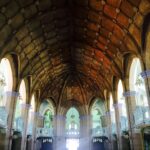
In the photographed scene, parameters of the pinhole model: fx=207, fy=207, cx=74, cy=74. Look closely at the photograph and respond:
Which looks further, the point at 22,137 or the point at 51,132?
the point at 51,132

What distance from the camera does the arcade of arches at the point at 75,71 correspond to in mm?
13359

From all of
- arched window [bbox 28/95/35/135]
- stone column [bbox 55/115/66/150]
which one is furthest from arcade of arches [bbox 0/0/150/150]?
arched window [bbox 28/95/35/135]

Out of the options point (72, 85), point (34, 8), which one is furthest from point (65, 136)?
point (34, 8)

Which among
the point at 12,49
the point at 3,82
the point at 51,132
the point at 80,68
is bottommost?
the point at 51,132

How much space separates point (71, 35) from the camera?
59.5 feet

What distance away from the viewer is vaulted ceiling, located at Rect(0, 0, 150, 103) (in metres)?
12.9

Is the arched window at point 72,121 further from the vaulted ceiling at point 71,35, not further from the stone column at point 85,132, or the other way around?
the vaulted ceiling at point 71,35

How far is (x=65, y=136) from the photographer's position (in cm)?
2752

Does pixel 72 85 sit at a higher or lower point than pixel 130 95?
higher

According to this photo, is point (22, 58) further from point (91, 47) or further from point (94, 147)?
point (94, 147)

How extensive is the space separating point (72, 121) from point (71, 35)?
14779mm

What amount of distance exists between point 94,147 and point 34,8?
1947 cm

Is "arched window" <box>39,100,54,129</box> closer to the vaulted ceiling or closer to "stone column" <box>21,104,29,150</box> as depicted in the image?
the vaulted ceiling

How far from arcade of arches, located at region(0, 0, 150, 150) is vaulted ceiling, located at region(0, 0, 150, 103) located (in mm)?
67
